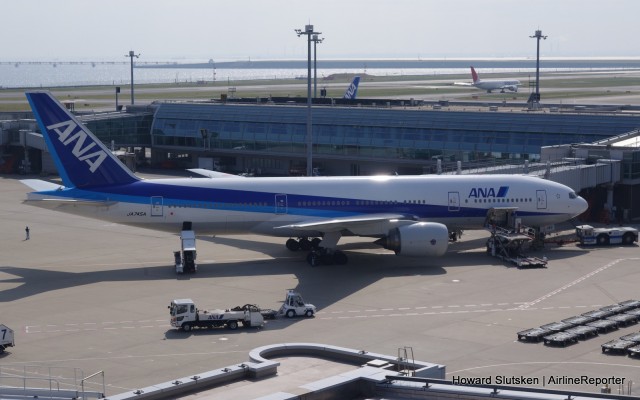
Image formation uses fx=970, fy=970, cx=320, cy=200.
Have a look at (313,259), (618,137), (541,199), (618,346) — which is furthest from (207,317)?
(618,137)

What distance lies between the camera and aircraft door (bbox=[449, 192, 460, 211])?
58438 millimetres

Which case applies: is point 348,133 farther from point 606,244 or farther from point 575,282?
point 575,282

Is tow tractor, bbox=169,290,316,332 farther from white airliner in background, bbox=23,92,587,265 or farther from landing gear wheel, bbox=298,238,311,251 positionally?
landing gear wheel, bbox=298,238,311,251

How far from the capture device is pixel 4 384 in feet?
113

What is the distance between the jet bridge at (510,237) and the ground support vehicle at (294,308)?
16.1 metres

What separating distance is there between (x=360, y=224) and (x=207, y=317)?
1493 cm

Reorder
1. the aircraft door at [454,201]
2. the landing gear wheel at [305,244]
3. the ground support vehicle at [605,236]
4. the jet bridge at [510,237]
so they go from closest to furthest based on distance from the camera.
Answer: the jet bridge at [510,237]
the aircraft door at [454,201]
the landing gear wheel at [305,244]
the ground support vehicle at [605,236]

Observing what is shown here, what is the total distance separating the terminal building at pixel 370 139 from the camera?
74.7m

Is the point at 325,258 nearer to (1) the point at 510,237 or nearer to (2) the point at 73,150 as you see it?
(1) the point at 510,237

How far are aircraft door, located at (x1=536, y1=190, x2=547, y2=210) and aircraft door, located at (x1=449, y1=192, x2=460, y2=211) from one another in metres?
5.43

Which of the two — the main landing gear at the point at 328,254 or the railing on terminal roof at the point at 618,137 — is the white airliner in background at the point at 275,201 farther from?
the railing on terminal roof at the point at 618,137

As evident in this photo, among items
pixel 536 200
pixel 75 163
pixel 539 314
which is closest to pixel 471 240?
pixel 536 200

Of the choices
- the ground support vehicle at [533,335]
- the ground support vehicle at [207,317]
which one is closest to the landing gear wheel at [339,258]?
the ground support vehicle at [207,317]

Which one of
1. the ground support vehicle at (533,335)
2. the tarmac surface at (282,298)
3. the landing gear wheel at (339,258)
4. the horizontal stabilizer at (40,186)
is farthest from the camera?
the horizontal stabilizer at (40,186)
